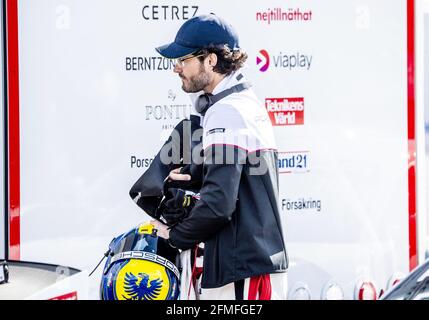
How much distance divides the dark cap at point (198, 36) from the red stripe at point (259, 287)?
1080 millimetres

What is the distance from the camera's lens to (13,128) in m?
4.25

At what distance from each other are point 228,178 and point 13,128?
3.29 feet

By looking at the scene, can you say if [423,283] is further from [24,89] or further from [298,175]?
[24,89]

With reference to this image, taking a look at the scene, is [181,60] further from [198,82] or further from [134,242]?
[134,242]

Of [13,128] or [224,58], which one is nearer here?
[13,128]

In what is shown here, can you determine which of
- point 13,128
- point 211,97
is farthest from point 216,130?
point 13,128

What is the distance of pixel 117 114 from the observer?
4375mm

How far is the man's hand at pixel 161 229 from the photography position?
14.2 ft

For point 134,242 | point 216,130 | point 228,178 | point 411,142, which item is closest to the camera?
point 228,178

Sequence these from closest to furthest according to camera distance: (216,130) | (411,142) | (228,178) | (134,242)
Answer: (228,178) < (216,130) < (134,242) < (411,142)

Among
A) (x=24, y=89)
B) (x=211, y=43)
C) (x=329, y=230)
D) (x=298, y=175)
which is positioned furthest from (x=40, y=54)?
(x=329, y=230)

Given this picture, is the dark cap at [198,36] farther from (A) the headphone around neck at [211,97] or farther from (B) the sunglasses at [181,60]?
(A) the headphone around neck at [211,97]
